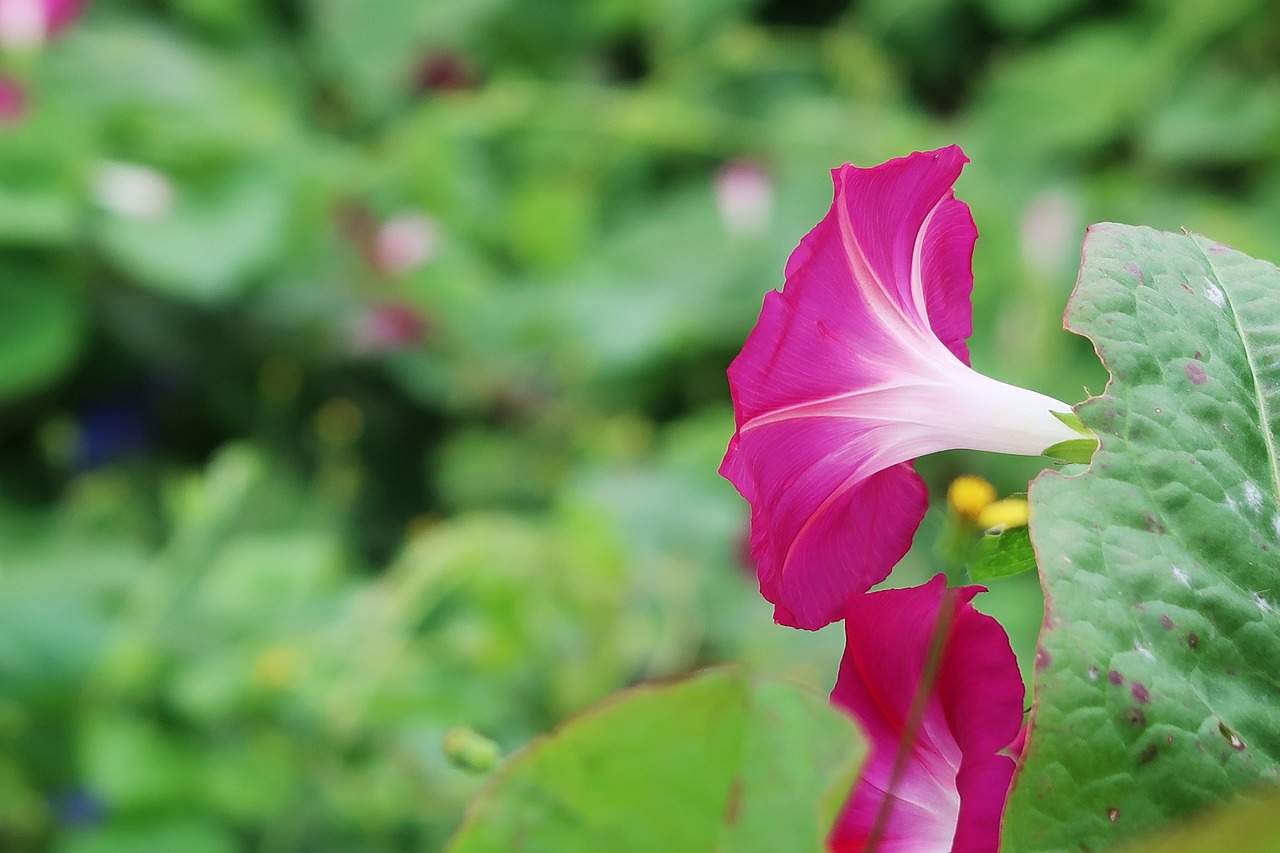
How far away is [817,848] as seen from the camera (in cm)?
9

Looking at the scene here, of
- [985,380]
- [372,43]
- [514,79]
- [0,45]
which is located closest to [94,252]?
[0,45]

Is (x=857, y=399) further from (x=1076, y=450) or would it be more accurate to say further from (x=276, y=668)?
(x=276, y=668)

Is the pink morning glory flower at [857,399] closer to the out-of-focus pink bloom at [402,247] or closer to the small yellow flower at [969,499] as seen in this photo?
the small yellow flower at [969,499]

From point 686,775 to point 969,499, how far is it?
0.04 metres

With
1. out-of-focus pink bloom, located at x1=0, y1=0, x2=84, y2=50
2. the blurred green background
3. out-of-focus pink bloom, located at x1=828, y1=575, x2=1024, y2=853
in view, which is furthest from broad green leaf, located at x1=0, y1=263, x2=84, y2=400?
out-of-focus pink bloom, located at x1=828, y1=575, x2=1024, y2=853

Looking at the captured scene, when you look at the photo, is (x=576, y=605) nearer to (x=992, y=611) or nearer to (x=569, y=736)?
(x=992, y=611)

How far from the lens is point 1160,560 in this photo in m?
0.13

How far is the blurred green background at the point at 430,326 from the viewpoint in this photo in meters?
0.69

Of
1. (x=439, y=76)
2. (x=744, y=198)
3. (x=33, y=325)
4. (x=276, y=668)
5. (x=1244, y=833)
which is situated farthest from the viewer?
(x=439, y=76)

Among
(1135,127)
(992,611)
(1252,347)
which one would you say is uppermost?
(1252,347)

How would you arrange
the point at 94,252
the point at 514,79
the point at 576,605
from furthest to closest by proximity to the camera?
the point at 514,79 < the point at 94,252 < the point at 576,605

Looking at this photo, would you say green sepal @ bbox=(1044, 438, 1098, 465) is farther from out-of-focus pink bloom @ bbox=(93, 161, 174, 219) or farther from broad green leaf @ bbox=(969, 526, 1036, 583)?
out-of-focus pink bloom @ bbox=(93, 161, 174, 219)

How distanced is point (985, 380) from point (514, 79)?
4.23 feet

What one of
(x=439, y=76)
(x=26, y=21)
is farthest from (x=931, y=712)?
(x=439, y=76)
